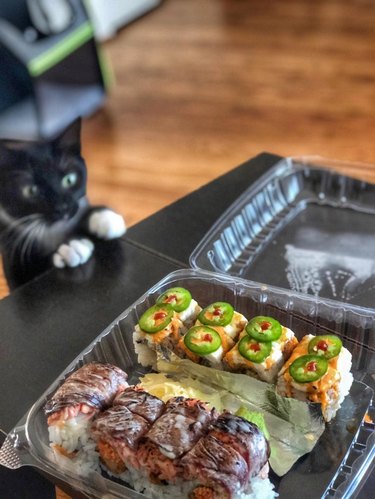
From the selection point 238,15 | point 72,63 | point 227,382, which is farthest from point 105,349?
point 238,15

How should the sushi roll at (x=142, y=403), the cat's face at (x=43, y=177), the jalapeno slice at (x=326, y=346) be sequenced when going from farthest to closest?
1. the cat's face at (x=43, y=177)
2. the jalapeno slice at (x=326, y=346)
3. the sushi roll at (x=142, y=403)

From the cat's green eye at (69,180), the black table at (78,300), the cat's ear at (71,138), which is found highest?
the cat's ear at (71,138)

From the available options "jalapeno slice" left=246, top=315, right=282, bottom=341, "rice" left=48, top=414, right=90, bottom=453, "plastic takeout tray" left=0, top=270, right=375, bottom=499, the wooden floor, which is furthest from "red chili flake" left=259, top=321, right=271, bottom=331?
the wooden floor

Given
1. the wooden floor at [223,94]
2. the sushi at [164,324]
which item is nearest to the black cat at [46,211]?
the sushi at [164,324]

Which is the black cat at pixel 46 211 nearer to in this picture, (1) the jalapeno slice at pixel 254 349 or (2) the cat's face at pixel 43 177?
(2) the cat's face at pixel 43 177

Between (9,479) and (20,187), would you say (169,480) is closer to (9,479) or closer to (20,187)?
(9,479)

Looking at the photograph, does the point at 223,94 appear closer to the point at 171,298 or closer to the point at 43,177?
the point at 43,177
